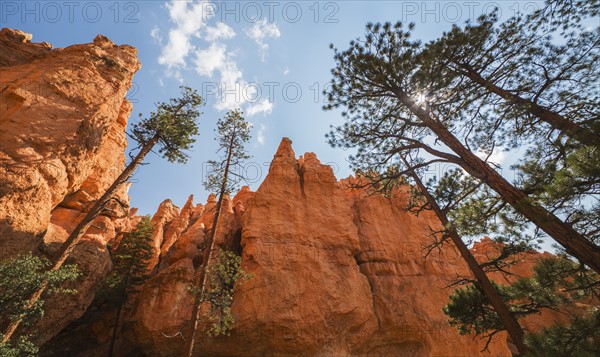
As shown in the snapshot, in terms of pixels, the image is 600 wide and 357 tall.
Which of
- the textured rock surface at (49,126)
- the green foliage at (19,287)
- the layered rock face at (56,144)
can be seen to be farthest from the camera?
the layered rock face at (56,144)

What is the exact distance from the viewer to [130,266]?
2155 centimetres

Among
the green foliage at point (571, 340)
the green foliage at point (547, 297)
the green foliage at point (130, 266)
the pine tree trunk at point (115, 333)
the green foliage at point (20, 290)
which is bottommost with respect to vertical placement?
the green foliage at point (571, 340)

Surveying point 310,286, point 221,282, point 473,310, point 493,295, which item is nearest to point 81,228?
point 221,282

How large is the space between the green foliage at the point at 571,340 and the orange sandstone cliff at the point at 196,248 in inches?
279

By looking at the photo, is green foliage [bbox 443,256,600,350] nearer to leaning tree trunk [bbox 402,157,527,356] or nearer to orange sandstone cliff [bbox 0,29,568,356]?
leaning tree trunk [bbox 402,157,527,356]

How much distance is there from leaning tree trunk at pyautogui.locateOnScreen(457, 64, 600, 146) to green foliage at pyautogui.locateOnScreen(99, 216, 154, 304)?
24.6 metres

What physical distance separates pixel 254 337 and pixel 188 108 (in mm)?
14688

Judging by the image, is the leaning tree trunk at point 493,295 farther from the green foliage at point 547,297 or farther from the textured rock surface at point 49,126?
the textured rock surface at point 49,126

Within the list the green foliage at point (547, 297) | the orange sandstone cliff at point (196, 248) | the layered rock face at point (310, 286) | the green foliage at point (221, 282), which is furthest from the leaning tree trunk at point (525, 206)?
the green foliage at point (221, 282)

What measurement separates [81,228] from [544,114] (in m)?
16.2

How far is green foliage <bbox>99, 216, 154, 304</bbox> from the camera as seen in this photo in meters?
20.0

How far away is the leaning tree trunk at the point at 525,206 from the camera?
4.95m

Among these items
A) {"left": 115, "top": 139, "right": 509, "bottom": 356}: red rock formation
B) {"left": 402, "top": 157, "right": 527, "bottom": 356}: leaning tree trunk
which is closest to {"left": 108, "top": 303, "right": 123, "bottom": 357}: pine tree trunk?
{"left": 115, "top": 139, "right": 509, "bottom": 356}: red rock formation

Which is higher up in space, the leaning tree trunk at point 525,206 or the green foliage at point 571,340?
the leaning tree trunk at point 525,206
